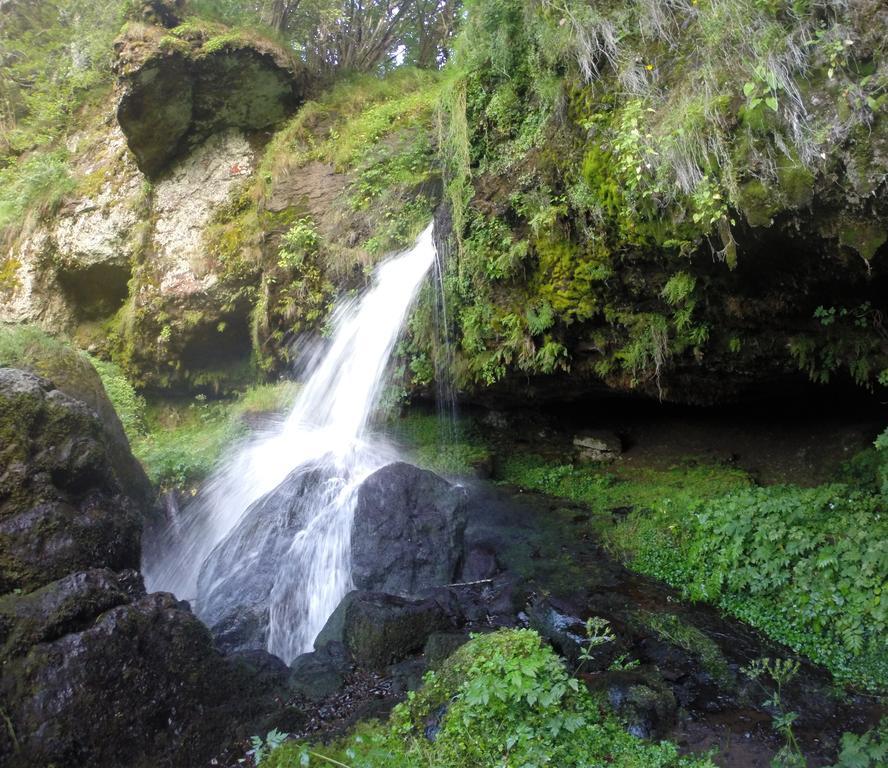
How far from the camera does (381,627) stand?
208 inches

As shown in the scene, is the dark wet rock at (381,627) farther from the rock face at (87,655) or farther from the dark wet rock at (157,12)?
the dark wet rock at (157,12)

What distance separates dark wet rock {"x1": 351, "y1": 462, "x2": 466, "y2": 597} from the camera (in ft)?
21.2

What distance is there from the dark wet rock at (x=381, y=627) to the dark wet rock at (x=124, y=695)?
2.82 ft

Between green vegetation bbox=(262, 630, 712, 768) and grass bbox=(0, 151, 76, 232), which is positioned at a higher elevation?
grass bbox=(0, 151, 76, 232)

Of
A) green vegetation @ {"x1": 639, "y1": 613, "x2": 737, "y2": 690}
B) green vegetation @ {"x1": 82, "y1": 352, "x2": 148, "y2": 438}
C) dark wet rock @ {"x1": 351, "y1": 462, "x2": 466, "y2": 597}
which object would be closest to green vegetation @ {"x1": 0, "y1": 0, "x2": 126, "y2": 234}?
green vegetation @ {"x1": 82, "y1": 352, "x2": 148, "y2": 438}

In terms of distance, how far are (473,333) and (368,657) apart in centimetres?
403

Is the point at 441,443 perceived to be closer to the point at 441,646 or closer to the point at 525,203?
the point at 525,203

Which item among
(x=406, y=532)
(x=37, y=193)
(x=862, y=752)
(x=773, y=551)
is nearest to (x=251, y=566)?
(x=406, y=532)

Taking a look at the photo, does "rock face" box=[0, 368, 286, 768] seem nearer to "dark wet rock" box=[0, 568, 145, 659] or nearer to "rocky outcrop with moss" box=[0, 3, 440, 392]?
"dark wet rock" box=[0, 568, 145, 659]

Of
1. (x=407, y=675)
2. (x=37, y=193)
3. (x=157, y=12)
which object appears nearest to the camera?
(x=407, y=675)

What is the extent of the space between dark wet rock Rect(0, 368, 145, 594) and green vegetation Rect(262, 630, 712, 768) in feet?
9.83

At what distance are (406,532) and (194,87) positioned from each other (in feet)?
29.7

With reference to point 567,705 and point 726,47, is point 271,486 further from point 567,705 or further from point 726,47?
point 726,47

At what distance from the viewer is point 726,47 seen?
5137mm
